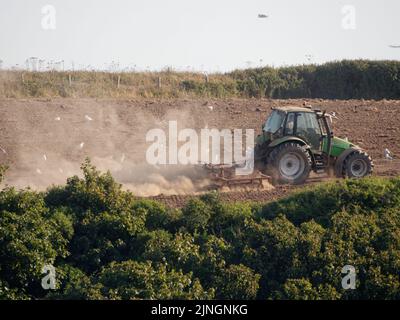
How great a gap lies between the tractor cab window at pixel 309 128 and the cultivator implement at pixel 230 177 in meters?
1.38

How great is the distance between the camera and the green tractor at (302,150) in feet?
67.3

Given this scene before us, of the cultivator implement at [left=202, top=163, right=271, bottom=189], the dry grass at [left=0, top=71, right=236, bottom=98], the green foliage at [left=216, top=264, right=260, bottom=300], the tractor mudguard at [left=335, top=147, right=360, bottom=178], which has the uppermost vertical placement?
the dry grass at [left=0, top=71, right=236, bottom=98]

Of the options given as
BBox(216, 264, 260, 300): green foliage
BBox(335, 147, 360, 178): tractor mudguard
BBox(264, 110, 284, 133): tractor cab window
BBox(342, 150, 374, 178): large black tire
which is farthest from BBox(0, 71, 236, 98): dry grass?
BBox(216, 264, 260, 300): green foliage

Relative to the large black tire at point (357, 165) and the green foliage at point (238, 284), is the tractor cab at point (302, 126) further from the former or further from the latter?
the green foliage at point (238, 284)

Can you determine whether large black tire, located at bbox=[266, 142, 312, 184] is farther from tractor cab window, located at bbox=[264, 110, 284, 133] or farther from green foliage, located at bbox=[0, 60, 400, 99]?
green foliage, located at bbox=[0, 60, 400, 99]

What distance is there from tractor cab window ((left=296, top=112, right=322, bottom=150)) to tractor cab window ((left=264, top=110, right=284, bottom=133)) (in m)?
0.43

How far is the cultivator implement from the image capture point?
2031cm

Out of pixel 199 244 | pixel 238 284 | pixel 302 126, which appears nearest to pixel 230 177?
pixel 302 126

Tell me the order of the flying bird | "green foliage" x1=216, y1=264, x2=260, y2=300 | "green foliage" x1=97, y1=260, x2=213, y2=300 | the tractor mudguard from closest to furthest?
"green foliage" x1=97, y1=260, x2=213, y2=300
"green foliage" x1=216, y1=264, x2=260, y2=300
the tractor mudguard
the flying bird

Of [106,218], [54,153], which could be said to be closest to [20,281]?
[106,218]

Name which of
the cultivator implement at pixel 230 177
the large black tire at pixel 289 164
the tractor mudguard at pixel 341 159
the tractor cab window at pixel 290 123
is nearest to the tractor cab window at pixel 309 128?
the tractor cab window at pixel 290 123

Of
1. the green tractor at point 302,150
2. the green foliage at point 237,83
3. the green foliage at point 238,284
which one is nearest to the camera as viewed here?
the green foliage at point 238,284

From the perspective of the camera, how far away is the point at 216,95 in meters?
36.8
